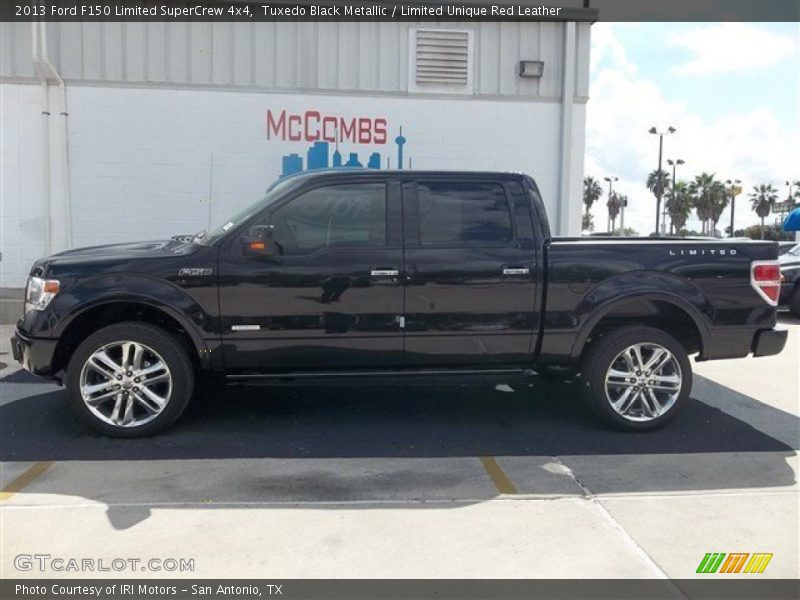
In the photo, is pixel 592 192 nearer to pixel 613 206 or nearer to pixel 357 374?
pixel 613 206

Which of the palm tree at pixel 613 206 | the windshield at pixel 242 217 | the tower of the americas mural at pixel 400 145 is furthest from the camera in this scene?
the palm tree at pixel 613 206

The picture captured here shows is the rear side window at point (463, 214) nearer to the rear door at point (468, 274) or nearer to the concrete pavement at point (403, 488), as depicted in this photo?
the rear door at point (468, 274)

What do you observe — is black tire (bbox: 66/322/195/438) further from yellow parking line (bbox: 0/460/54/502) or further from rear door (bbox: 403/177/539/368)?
rear door (bbox: 403/177/539/368)

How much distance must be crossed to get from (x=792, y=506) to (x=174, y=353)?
162 inches

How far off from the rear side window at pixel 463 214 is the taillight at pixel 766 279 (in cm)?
190

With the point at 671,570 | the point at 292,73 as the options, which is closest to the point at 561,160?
the point at 292,73

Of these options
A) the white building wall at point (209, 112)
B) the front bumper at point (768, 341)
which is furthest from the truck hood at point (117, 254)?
the white building wall at point (209, 112)

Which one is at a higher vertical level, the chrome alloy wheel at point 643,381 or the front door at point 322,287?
the front door at point 322,287

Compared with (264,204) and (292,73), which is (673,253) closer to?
(264,204)

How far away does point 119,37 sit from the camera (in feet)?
35.6

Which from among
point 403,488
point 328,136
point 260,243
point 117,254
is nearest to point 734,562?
point 403,488

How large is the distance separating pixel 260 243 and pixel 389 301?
40.0 inches

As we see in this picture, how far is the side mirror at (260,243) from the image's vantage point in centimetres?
502
